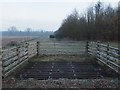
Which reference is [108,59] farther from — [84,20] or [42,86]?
[84,20]

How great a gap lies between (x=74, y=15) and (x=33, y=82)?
5318 cm

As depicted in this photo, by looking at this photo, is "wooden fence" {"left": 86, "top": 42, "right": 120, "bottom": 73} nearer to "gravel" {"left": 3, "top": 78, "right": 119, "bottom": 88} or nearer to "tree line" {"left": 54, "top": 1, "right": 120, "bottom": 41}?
"gravel" {"left": 3, "top": 78, "right": 119, "bottom": 88}

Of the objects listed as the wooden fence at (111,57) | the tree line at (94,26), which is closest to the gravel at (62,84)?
the wooden fence at (111,57)

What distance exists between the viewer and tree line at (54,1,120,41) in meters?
46.2

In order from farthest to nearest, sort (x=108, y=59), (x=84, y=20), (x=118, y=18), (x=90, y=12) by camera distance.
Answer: (x=90, y=12), (x=84, y=20), (x=118, y=18), (x=108, y=59)

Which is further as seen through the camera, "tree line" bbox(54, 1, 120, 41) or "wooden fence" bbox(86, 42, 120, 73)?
"tree line" bbox(54, 1, 120, 41)

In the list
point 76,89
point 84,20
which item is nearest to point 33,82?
point 76,89

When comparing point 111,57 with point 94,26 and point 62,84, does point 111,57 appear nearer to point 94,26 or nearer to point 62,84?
point 62,84

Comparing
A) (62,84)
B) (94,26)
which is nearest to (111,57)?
(62,84)

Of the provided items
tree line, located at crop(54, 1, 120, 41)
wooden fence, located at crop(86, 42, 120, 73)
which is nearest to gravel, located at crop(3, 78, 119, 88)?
wooden fence, located at crop(86, 42, 120, 73)

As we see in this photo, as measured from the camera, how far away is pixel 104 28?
156ft

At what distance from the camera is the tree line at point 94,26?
46.2 meters

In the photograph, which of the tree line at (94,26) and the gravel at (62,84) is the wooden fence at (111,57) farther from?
the tree line at (94,26)

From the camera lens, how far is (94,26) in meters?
49.7
